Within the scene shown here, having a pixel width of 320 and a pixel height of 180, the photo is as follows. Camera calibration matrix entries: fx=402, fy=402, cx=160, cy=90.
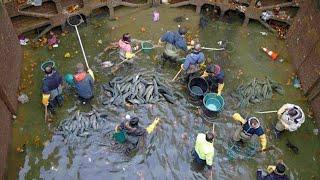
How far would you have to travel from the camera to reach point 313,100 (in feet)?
40.3

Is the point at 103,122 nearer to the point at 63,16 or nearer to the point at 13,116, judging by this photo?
the point at 13,116

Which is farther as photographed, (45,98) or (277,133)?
(277,133)

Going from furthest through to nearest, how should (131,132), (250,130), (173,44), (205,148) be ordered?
(173,44)
(250,130)
(131,132)
(205,148)

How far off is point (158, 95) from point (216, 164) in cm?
272

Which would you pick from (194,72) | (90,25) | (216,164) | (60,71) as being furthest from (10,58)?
(216,164)

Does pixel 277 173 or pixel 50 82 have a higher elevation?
pixel 50 82

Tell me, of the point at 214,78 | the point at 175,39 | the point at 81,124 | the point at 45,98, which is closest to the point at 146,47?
the point at 175,39

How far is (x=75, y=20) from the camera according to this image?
46.2 feet

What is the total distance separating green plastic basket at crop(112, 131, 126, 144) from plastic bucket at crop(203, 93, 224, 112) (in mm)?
2616

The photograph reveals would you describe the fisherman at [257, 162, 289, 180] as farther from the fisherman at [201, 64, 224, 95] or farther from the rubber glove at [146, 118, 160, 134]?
the rubber glove at [146, 118, 160, 134]

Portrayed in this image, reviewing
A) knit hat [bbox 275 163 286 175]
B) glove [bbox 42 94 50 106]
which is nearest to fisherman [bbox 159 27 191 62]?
glove [bbox 42 94 50 106]

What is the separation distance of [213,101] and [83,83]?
3844 mm

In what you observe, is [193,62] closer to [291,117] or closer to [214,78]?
[214,78]

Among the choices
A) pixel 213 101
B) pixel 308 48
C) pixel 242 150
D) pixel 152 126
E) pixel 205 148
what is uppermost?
pixel 308 48
